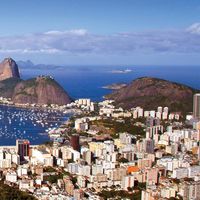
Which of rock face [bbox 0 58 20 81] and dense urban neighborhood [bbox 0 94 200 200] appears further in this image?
rock face [bbox 0 58 20 81]

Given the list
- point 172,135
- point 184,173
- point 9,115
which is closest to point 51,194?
point 184,173

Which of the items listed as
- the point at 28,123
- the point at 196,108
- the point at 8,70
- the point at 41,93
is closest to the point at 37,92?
the point at 41,93

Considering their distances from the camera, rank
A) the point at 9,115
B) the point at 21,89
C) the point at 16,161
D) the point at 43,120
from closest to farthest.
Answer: the point at 16,161
the point at 43,120
the point at 9,115
the point at 21,89

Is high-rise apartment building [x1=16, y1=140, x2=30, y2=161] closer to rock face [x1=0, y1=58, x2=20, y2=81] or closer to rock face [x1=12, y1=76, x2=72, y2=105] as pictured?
rock face [x1=12, y1=76, x2=72, y2=105]

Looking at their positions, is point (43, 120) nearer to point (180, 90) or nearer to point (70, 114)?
point (70, 114)

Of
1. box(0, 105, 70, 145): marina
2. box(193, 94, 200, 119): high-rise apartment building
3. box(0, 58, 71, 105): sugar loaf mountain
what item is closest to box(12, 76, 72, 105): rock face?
box(0, 58, 71, 105): sugar loaf mountain
